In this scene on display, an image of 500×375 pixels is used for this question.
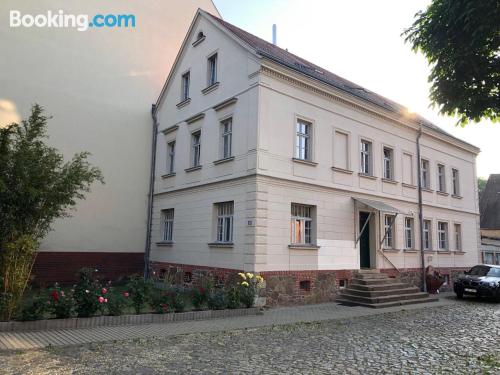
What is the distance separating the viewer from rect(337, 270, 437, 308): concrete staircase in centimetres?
1508

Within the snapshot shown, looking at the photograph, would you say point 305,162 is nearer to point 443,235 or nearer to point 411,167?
point 411,167

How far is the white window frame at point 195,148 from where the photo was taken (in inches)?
703

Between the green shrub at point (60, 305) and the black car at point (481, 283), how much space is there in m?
15.9

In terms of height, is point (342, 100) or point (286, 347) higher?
point (342, 100)

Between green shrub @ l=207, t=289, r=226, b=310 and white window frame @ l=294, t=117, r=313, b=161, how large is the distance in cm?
602

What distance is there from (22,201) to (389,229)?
571 inches

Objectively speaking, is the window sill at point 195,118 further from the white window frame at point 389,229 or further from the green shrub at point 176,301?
the white window frame at point 389,229

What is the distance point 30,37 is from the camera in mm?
17953

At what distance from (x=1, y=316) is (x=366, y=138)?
1450cm

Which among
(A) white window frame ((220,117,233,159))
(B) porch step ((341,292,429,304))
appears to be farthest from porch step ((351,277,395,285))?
(A) white window frame ((220,117,233,159))

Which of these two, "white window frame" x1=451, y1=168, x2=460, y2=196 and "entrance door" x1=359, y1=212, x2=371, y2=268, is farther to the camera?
"white window frame" x1=451, y1=168, x2=460, y2=196

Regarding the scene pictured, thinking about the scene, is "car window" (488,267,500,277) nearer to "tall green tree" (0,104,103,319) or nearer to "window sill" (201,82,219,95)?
"window sill" (201,82,219,95)

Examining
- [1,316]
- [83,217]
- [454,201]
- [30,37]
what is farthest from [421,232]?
[30,37]

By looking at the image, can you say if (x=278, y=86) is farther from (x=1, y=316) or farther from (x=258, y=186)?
(x=1, y=316)
